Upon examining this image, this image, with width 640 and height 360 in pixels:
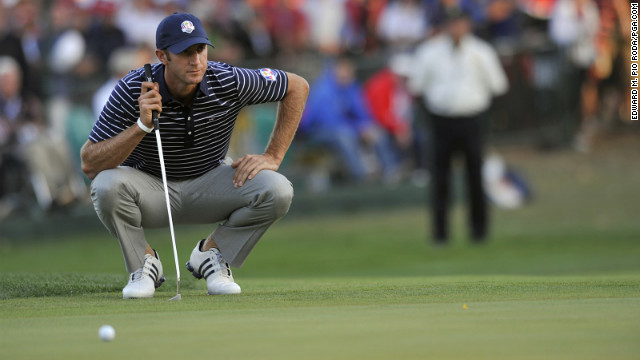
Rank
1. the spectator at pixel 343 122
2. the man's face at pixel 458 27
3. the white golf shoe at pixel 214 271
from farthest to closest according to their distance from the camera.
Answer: the spectator at pixel 343 122, the man's face at pixel 458 27, the white golf shoe at pixel 214 271

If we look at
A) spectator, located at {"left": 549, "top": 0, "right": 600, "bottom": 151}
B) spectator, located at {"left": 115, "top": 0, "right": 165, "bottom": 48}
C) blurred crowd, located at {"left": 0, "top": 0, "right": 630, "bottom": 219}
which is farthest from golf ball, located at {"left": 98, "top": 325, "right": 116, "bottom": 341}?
spectator, located at {"left": 549, "top": 0, "right": 600, "bottom": 151}

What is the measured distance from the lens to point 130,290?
652 cm

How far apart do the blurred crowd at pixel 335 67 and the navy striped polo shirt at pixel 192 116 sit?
8105mm

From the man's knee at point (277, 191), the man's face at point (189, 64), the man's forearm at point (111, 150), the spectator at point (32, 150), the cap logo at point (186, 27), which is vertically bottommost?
the spectator at point (32, 150)

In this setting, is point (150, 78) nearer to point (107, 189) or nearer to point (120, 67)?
point (107, 189)

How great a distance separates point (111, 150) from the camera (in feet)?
21.5

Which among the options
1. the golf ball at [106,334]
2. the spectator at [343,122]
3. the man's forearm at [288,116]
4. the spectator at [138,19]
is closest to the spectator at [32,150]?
the spectator at [138,19]

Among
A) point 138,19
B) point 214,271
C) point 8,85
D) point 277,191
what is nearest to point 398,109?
point 138,19

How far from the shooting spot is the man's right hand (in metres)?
6.38

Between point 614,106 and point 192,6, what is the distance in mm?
6865

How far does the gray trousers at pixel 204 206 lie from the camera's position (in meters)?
6.75

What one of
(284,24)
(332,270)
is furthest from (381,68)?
(332,270)

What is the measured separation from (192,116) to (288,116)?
0.79 metres

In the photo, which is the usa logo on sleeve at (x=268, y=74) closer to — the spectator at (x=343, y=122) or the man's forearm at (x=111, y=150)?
the man's forearm at (x=111, y=150)
